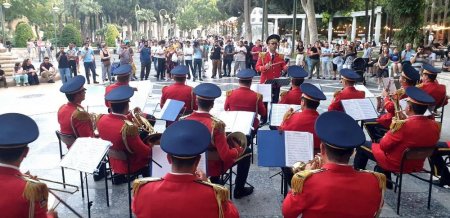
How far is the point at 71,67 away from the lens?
17.8 m

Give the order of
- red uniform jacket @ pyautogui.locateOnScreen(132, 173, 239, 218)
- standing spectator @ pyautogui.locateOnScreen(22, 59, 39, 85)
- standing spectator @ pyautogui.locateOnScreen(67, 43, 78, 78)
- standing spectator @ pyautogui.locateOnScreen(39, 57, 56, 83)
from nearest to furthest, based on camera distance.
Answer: red uniform jacket @ pyautogui.locateOnScreen(132, 173, 239, 218) < standing spectator @ pyautogui.locateOnScreen(67, 43, 78, 78) < standing spectator @ pyautogui.locateOnScreen(22, 59, 39, 85) < standing spectator @ pyautogui.locateOnScreen(39, 57, 56, 83)

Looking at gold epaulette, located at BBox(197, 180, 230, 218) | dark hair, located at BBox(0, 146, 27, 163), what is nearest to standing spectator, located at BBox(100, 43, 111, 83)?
dark hair, located at BBox(0, 146, 27, 163)

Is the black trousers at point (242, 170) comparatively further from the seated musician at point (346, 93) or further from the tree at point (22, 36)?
the tree at point (22, 36)

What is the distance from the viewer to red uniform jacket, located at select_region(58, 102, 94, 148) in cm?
562

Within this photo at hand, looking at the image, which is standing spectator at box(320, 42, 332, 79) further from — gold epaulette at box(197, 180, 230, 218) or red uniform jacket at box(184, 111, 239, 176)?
gold epaulette at box(197, 180, 230, 218)

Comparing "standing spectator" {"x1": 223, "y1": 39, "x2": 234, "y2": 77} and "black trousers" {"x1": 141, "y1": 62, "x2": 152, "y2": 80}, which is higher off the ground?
"standing spectator" {"x1": 223, "y1": 39, "x2": 234, "y2": 77}

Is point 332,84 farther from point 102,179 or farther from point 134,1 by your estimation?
point 134,1

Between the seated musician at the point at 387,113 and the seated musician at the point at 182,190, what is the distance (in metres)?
4.60

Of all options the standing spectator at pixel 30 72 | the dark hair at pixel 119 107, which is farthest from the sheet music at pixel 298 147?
the standing spectator at pixel 30 72

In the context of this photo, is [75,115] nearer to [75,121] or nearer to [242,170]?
[75,121]

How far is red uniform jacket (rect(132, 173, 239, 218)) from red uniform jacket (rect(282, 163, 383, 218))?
655 mm

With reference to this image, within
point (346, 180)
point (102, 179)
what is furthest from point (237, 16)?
point (346, 180)

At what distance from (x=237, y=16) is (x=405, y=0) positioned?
29.2 m

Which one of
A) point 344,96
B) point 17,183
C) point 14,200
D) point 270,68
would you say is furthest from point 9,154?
point 270,68
